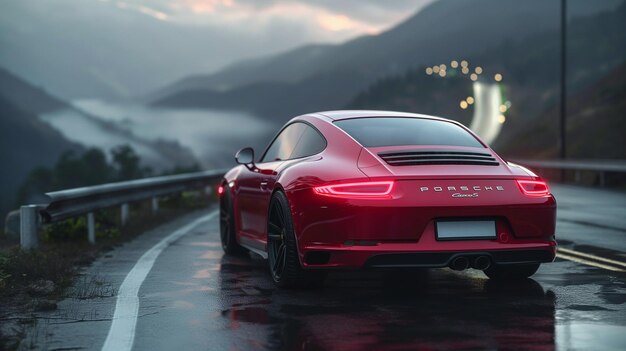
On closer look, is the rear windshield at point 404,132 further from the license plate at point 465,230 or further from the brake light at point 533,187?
the license plate at point 465,230

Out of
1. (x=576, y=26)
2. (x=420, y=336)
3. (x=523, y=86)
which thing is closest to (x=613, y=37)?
(x=523, y=86)

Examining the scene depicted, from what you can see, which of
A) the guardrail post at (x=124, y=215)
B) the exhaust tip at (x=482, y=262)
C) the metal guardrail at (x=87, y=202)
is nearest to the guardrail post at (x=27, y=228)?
the metal guardrail at (x=87, y=202)

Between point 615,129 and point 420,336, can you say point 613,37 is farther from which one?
point 420,336

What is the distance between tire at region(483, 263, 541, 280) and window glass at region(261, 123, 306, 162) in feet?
6.58

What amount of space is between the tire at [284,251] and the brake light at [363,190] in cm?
60

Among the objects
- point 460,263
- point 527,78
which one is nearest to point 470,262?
point 460,263

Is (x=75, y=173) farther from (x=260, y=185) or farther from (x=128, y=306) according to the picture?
(x=128, y=306)

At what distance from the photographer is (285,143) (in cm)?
857

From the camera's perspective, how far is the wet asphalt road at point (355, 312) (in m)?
5.30

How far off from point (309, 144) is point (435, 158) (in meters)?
1.30

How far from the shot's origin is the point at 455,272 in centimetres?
837

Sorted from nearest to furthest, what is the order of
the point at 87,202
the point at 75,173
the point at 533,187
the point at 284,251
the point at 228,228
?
1. the point at 533,187
2. the point at 284,251
3. the point at 228,228
4. the point at 87,202
5. the point at 75,173

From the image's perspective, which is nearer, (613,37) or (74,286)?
(74,286)

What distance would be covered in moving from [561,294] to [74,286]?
12.9 feet
